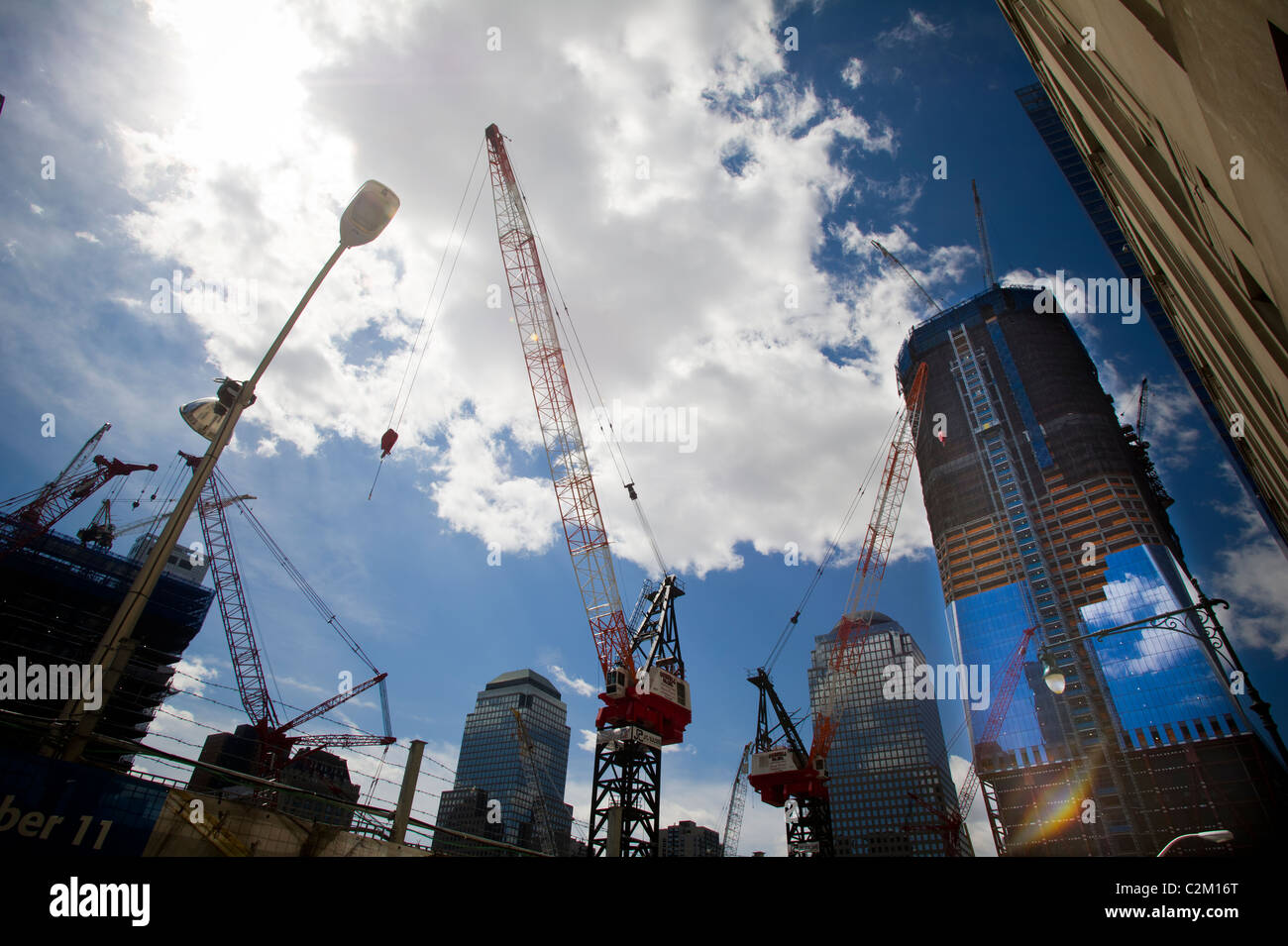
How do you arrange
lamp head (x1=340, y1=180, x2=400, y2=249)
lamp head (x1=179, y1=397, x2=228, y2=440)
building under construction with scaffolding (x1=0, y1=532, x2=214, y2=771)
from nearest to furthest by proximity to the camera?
lamp head (x1=340, y1=180, x2=400, y2=249) → lamp head (x1=179, y1=397, x2=228, y2=440) → building under construction with scaffolding (x1=0, y1=532, x2=214, y2=771)

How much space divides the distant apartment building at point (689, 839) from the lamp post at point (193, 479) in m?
198

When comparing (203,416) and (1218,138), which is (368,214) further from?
(1218,138)

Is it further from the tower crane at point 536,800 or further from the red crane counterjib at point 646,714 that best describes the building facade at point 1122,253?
the tower crane at point 536,800

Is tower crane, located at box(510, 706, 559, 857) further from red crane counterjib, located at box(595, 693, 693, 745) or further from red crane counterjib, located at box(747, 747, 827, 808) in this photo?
red crane counterjib, located at box(595, 693, 693, 745)

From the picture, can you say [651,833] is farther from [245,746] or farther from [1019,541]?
[1019,541]

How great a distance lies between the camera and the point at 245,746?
104125mm

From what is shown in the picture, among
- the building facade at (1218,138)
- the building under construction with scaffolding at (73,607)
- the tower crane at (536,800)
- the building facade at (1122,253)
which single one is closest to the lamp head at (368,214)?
the building facade at (1218,138)

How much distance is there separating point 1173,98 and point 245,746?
13076cm

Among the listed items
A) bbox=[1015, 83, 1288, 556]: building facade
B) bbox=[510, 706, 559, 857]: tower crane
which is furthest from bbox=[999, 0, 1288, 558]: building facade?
bbox=[510, 706, 559, 857]: tower crane

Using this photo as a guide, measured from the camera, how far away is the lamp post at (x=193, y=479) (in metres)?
8.32

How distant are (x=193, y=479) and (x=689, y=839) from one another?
212m

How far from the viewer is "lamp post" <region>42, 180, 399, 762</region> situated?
8.32 m

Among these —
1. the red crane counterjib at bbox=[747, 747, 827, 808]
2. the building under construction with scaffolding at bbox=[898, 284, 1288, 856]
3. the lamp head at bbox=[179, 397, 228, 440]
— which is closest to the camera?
the lamp head at bbox=[179, 397, 228, 440]
